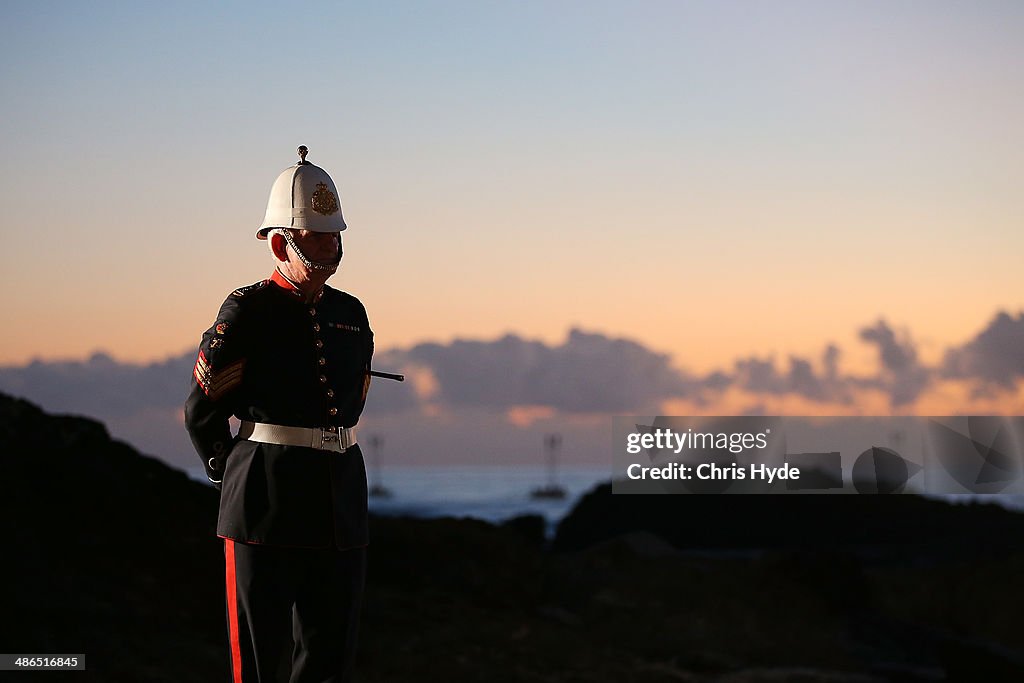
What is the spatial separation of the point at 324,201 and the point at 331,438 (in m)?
1.15

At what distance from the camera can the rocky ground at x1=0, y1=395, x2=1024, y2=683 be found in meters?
10.0

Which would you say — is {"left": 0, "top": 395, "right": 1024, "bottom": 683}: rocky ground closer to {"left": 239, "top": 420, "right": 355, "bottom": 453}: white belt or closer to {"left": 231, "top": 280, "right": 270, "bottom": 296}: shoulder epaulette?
{"left": 239, "top": 420, "right": 355, "bottom": 453}: white belt

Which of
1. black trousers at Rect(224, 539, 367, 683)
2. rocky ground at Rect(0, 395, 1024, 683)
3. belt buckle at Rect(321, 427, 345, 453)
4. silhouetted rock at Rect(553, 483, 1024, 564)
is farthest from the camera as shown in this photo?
silhouetted rock at Rect(553, 483, 1024, 564)

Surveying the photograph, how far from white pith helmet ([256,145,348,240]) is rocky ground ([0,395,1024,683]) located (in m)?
4.81

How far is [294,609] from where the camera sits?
582cm

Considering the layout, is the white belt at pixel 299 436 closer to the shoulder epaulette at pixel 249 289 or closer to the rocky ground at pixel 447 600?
the shoulder epaulette at pixel 249 289

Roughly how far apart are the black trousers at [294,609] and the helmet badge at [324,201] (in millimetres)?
1618

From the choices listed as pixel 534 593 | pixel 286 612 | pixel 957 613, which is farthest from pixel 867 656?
pixel 286 612

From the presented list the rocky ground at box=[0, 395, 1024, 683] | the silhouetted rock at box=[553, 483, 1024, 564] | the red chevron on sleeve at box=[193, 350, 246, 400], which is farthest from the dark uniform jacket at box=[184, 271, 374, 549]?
the silhouetted rock at box=[553, 483, 1024, 564]

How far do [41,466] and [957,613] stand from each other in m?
15.0

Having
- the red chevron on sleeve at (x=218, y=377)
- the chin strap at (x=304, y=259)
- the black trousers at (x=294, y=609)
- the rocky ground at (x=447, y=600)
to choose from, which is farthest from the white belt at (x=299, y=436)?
the rocky ground at (x=447, y=600)

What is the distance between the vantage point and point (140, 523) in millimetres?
11625

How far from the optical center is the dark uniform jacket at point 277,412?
5.65 m

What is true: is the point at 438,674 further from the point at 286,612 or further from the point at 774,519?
the point at 774,519
